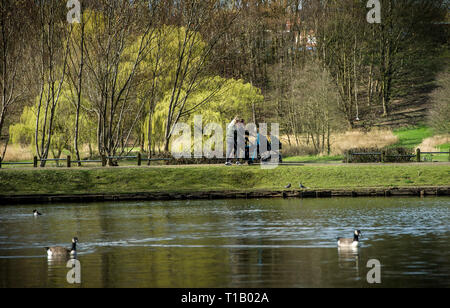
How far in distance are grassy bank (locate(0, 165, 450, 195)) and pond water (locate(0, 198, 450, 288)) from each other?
577 cm

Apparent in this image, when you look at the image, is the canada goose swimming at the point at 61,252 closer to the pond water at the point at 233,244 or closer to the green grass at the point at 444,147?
the pond water at the point at 233,244

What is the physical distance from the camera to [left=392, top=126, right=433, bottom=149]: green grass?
205 feet

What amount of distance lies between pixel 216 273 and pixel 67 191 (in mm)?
21304

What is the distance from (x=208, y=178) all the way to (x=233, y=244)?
1793cm

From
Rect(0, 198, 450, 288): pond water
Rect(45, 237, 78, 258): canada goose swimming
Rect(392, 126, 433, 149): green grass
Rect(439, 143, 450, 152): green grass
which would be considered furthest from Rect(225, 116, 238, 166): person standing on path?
Rect(392, 126, 433, 149): green grass

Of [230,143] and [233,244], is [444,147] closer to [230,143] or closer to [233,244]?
[230,143]

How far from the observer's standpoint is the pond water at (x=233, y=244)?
13.9 m

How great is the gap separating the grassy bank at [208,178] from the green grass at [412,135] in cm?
2664

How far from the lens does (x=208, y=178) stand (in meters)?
36.2

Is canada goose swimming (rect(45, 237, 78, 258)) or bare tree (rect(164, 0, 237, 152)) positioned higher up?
bare tree (rect(164, 0, 237, 152))

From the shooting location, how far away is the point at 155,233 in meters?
20.7

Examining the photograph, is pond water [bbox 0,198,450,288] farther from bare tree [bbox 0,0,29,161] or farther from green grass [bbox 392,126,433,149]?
green grass [bbox 392,126,433,149]

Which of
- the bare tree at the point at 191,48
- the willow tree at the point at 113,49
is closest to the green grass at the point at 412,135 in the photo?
the bare tree at the point at 191,48

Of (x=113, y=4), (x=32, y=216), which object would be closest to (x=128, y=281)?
(x=32, y=216)
